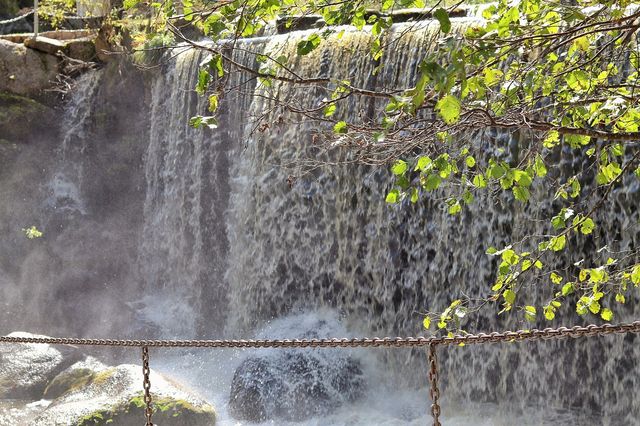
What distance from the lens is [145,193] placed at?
45.0 ft

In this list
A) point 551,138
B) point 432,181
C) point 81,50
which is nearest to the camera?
point 432,181

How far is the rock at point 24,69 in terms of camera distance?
13.8 m

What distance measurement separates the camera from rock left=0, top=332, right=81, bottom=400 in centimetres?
955

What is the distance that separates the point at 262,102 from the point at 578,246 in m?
5.13

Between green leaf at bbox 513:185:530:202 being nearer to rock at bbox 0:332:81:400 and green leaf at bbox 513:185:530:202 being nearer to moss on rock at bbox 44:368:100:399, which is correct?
moss on rock at bbox 44:368:100:399

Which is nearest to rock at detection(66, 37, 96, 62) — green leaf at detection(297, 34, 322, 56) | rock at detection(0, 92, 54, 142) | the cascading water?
the cascading water

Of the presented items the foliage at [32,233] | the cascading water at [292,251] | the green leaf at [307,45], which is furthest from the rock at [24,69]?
the green leaf at [307,45]

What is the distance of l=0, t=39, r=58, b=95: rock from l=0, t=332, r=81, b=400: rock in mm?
5279

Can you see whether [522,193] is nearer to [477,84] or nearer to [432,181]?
[432,181]

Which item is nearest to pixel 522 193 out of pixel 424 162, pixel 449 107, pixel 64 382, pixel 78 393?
pixel 424 162

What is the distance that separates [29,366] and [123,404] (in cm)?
278

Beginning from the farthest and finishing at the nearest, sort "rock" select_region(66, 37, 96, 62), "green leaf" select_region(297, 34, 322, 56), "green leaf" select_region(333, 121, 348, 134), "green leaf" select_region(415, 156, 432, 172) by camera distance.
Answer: "rock" select_region(66, 37, 96, 62), "green leaf" select_region(333, 121, 348, 134), "green leaf" select_region(297, 34, 322, 56), "green leaf" select_region(415, 156, 432, 172)

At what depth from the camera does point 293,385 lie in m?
8.85

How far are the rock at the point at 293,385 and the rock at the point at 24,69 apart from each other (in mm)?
7127
